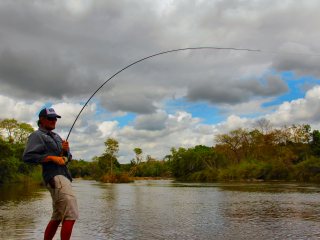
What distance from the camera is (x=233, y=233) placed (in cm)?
894

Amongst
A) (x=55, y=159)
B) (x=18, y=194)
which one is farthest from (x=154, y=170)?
(x=55, y=159)

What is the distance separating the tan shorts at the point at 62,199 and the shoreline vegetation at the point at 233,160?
4289 cm

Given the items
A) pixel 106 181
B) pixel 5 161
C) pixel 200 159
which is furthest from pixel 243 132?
pixel 5 161

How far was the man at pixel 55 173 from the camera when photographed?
18.7 feet

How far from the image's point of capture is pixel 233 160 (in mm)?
88188

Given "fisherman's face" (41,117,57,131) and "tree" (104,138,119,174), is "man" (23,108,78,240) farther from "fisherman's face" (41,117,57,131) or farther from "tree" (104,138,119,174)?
"tree" (104,138,119,174)

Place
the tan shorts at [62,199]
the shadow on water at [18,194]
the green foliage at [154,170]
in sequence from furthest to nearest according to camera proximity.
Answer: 1. the green foliage at [154,170]
2. the shadow on water at [18,194]
3. the tan shorts at [62,199]

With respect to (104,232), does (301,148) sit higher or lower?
higher

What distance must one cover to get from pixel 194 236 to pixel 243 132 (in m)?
80.9

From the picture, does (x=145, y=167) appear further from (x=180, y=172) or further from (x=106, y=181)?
(x=106, y=181)

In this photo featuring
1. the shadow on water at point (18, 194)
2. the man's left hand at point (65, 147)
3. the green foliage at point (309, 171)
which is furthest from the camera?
the green foliage at point (309, 171)

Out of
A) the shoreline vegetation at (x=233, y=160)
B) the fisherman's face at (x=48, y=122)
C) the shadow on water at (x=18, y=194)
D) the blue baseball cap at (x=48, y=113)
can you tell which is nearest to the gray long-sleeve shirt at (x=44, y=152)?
the fisherman's face at (x=48, y=122)

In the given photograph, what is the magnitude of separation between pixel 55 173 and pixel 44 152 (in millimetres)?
331

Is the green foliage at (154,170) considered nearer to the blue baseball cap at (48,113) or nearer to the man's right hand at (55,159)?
the blue baseball cap at (48,113)
